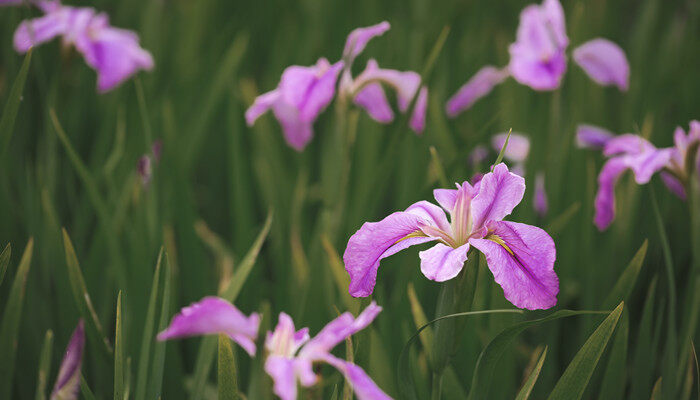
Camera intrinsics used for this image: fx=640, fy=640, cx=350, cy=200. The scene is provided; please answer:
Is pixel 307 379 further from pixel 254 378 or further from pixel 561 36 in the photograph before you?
pixel 561 36

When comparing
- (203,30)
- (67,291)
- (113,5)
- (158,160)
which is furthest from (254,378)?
(113,5)

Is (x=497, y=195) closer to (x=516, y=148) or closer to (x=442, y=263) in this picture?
(x=442, y=263)

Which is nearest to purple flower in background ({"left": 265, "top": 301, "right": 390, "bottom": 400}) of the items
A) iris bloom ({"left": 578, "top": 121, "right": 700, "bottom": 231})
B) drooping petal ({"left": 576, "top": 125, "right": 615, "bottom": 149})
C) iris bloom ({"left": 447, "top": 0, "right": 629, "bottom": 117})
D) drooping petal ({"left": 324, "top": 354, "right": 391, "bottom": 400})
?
drooping petal ({"left": 324, "top": 354, "right": 391, "bottom": 400})

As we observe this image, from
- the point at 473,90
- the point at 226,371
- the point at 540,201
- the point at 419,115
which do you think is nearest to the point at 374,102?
the point at 419,115

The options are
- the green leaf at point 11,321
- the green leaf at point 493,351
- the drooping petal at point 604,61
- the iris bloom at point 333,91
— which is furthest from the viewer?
the drooping petal at point 604,61

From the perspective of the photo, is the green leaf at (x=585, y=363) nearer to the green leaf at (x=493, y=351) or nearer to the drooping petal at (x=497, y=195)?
the green leaf at (x=493, y=351)

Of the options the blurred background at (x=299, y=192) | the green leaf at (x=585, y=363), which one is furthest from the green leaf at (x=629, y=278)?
the green leaf at (x=585, y=363)

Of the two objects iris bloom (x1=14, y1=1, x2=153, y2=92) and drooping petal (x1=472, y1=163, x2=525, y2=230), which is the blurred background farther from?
drooping petal (x1=472, y1=163, x2=525, y2=230)
